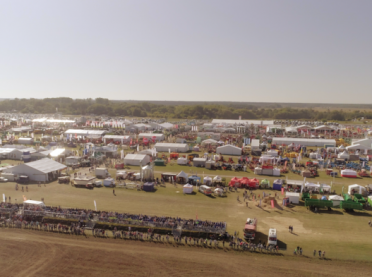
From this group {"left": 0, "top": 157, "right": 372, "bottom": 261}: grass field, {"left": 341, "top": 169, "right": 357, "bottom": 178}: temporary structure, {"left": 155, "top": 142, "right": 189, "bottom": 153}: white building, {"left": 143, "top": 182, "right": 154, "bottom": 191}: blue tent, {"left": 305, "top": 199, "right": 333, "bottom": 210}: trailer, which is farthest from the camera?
{"left": 155, "top": 142, "right": 189, "bottom": 153}: white building

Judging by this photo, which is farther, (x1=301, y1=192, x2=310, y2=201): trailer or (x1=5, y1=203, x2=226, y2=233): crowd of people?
(x1=301, y1=192, x2=310, y2=201): trailer

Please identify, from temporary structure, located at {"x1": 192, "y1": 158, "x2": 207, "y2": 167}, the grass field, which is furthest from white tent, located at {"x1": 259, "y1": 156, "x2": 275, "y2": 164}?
the grass field

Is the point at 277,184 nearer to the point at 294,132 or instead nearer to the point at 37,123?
→ the point at 294,132

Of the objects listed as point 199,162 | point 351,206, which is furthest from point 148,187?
point 351,206

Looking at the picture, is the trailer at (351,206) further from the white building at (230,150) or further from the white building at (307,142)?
the white building at (307,142)

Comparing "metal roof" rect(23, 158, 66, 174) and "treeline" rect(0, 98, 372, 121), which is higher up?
"treeline" rect(0, 98, 372, 121)

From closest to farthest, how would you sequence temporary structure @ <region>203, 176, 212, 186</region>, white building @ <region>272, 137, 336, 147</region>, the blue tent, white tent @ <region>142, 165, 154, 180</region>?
the blue tent, temporary structure @ <region>203, 176, 212, 186</region>, white tent @ <region>142, 165, 154, 180</region>, white building @ <region>272, 137, 336, 147</region>

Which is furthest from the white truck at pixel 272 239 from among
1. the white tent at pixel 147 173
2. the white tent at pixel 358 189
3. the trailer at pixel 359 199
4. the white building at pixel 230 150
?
the white building at pixel 230 150

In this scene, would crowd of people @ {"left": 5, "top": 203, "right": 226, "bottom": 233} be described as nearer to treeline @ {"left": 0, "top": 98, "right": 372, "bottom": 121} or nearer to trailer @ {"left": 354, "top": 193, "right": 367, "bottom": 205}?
trailer @ {"left": 354, "top": 193, "right": 367, "bottom": 205}
